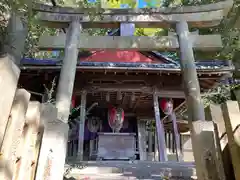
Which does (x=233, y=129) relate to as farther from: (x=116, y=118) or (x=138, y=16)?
(x=116, y=118)

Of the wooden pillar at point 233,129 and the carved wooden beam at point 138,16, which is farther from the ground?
the carved wooden beam at point 138,16

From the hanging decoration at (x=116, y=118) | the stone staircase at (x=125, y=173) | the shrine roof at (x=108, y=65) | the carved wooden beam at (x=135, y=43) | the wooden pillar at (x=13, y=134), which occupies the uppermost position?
the shrine roof at (x=108, y=65)

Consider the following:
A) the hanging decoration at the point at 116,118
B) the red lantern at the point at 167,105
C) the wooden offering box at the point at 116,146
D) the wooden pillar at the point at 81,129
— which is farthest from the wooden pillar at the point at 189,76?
the wooden offering box at the point at 116,146

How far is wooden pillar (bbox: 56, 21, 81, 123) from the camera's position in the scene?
397 cm

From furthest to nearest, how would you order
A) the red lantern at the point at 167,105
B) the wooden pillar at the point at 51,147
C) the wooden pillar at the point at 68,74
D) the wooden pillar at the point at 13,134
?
the red lantern at the point at 167,105, the wooden pillar at the point at 68,74, the wooden pillar at the point at 51,147, the wooden pillar at the point at 13,134

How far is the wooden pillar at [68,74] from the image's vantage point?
3975 mm

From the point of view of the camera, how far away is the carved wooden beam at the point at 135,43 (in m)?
5.13

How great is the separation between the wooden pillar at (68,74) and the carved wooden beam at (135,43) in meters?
0.21

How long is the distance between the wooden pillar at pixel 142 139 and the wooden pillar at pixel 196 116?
19.9ft

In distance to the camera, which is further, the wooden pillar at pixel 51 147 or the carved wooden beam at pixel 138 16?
the carved wooden beam at pixel 138 16

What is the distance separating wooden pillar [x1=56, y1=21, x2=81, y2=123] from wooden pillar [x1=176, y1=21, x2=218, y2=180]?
1.97 meters

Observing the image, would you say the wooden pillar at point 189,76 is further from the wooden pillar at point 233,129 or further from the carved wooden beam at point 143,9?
the wooden pillar at point 233,129

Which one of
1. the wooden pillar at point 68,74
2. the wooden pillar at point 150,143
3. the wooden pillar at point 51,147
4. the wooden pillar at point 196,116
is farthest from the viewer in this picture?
the wooden pillar at point 150,143

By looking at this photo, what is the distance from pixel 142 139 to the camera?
1062 cm
